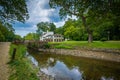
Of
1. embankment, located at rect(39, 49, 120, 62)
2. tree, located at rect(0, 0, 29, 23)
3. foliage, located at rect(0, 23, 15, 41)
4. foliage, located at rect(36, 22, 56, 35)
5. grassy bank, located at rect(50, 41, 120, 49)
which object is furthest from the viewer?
foliage, located at rect(36, 22, 56, 35)

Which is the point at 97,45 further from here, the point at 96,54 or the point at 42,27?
the point at 42,27

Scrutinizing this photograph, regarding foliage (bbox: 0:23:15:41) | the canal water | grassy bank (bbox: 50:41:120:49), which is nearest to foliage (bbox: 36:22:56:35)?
foliage (bbox: 0:23:15:41)

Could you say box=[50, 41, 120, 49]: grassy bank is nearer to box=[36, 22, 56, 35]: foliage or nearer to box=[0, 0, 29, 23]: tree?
box=[0, 0, 29, 23]: tree

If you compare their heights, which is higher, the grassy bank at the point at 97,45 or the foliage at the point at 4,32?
the foliage at the point at 4,32

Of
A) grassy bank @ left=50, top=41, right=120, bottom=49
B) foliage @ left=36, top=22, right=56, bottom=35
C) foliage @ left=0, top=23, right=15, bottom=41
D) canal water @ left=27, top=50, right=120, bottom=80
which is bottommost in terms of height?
canal water @ left=27, top=50, right=120, bottom=80

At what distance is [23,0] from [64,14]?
81.8 feet

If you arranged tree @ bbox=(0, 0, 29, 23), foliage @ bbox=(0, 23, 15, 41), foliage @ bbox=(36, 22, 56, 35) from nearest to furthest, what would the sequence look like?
tree @ bbox=(0, 0, 29, 23)
foliage @ bbox=(0, 23, 15, 41)
foliage @ bbox=(36, 22, 56, 35)

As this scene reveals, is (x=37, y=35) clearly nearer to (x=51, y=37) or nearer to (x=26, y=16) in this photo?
(x=51, y=37)

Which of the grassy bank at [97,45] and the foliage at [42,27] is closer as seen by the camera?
the grassy bank at [97,45]

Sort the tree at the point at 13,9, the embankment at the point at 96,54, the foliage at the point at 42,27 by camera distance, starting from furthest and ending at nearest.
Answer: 1. the foliage at the point at 42,27
2. the embankment at the point at 96,54
3. the tree at the point at 13,9

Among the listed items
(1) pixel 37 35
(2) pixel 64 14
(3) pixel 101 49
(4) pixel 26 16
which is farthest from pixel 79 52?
(1) pixel 37 35

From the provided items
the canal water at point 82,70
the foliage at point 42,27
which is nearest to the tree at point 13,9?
the canal water at point 82,70

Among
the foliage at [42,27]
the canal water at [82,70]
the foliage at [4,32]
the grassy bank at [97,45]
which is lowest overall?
the canal water at [82,70]

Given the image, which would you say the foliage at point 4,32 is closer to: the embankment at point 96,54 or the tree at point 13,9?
the tree at point 13,9
